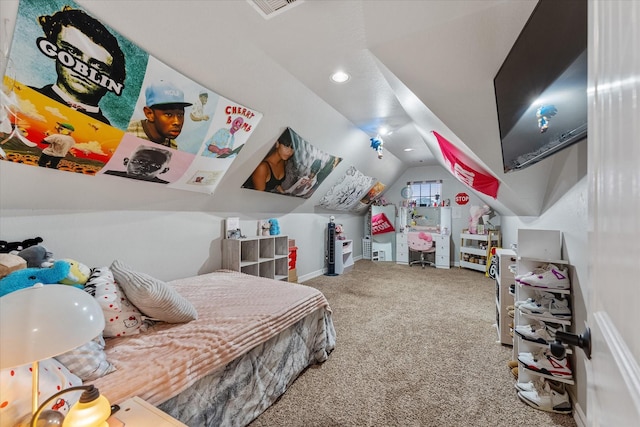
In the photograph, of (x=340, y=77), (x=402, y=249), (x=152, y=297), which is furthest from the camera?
(x=402, y=249)

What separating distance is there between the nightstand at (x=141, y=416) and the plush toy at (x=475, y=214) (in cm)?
618

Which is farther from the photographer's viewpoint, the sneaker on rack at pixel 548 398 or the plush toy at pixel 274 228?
the plush toy at pixel 274 228

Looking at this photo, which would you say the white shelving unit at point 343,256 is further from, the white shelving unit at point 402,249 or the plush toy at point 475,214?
the plush toy at point 475,214

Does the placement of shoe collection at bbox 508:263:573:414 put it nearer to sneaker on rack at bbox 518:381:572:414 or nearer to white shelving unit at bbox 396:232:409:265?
sneaker on rack at bbox 518:381:572:414

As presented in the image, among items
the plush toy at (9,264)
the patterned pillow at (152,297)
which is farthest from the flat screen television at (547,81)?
the plush toy at (9,264)

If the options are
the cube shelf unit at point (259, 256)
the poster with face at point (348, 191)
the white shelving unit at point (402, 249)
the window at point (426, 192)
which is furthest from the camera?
the window at point (426, 192)

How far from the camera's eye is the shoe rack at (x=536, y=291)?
1769 mm

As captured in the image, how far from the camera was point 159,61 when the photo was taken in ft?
5.37

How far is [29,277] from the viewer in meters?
1.20

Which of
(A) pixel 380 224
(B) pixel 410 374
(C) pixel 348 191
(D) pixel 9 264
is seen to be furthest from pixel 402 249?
(D) pixel 9 264

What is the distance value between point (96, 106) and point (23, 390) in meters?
1.50

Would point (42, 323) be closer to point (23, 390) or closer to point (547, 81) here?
point (23, 390)

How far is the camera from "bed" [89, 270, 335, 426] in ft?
3.98

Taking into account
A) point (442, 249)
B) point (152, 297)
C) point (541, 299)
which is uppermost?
point (152, 297)
